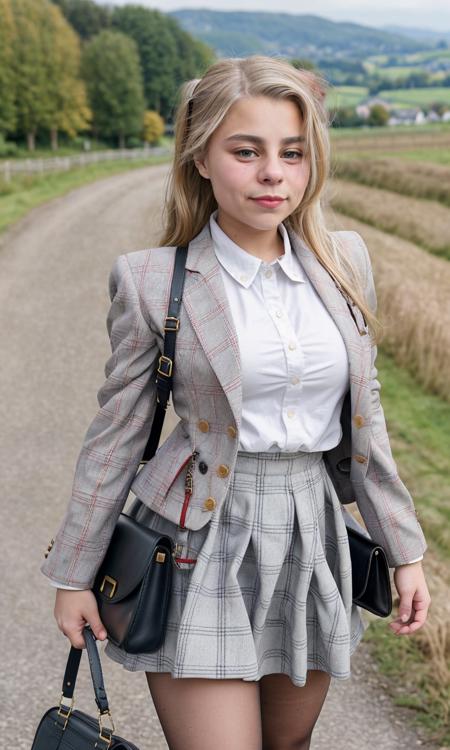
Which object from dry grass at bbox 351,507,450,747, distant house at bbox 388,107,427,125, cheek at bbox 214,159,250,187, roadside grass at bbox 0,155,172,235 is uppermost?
cheek at bbox 214,159,250,187

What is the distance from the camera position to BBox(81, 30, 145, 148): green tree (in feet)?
233

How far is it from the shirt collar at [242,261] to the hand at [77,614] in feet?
2.66

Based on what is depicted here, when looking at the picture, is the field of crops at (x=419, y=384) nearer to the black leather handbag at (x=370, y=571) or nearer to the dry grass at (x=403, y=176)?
the black leather handbag at (x=370, y=571)

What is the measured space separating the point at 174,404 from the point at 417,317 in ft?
27.8

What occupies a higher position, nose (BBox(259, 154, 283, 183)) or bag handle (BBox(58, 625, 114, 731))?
nose (BBox(259, 154, 283, 183))

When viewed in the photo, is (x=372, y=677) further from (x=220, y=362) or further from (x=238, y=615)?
(x=220, y=362)

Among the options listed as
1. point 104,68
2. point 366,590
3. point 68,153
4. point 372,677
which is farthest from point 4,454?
point 104,68

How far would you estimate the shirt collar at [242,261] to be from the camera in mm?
2303

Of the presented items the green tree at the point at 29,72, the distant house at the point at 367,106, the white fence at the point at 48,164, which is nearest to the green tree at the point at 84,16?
the distant house at the point at 367,106

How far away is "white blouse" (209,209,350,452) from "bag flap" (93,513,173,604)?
29 centimetres

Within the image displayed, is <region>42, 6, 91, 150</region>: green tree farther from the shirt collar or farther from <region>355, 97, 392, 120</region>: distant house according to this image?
the shirt collar

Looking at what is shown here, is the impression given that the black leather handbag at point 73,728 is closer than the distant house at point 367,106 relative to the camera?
Yes

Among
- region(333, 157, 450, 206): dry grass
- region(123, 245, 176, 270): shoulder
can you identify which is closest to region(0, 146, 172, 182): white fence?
region(333, 157, 450, 206): dry grass

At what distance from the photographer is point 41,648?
4227 millimetres
